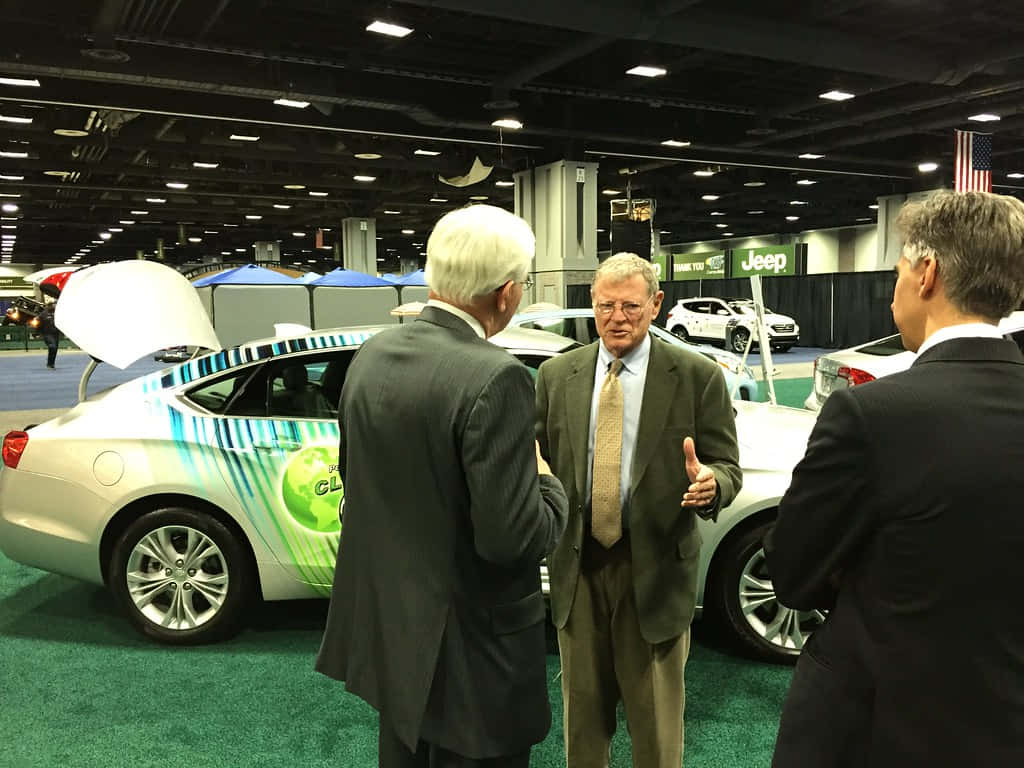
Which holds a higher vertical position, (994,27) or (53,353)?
(994,27)

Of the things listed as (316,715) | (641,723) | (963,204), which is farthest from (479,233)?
(316,715)

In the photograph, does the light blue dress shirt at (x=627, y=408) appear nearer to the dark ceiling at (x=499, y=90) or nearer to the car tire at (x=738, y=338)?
the dark ceiling at (x=499, y=90)

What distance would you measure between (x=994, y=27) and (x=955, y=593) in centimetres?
1262

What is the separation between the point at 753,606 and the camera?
11.4ft

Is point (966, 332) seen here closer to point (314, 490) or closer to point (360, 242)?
point (314, 490)

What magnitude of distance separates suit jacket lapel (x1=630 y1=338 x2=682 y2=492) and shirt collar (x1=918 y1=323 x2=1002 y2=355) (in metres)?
→ 1.11

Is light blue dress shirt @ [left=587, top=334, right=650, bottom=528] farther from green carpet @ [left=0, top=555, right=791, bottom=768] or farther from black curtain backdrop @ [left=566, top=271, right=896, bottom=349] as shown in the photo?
black curtain backdrop @ [left=566, top=271, right=896, bottom=349]

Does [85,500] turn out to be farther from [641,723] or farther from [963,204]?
[963,204]

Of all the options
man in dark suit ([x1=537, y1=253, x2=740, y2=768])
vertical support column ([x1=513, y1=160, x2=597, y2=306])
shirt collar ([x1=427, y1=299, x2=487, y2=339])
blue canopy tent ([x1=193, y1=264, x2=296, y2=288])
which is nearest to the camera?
shirt collar ([x1=427, y1=299, x2=487, y2=339])

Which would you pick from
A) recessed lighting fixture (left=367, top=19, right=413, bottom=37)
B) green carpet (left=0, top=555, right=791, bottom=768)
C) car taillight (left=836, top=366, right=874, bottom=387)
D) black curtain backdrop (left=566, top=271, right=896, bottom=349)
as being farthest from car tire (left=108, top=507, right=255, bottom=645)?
black curtain backdrop (left=566, top=271, right=896, bottom=349)

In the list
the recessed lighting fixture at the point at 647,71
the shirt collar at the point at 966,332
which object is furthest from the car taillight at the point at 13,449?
the recessed lighting fixture at the point at 647,71

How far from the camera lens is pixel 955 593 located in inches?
44.9

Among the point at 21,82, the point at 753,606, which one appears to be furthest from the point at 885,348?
the point at 21,82

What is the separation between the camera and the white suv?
2030 cm
